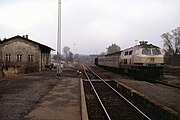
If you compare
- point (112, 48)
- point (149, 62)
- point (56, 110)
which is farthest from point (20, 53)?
point (112, 48)

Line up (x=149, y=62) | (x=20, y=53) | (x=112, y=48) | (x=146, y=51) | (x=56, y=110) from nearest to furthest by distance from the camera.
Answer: (x=56, y=110) < (x=149, y=62) < (x=146, y=51) < (x=20, y=53) < (x=112, y=48)

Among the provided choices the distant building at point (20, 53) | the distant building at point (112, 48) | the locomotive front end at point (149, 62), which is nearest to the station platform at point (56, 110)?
the locomotive front end at point (149, 62)

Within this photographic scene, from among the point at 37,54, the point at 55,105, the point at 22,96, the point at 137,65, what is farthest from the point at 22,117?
the point at 37,54

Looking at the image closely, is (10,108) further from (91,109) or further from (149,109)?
(149,109)

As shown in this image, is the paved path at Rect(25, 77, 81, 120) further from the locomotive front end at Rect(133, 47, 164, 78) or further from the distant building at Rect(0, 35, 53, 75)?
the distant building at Rect(0, 35, 53, 75)

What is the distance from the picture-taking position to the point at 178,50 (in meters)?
83.6

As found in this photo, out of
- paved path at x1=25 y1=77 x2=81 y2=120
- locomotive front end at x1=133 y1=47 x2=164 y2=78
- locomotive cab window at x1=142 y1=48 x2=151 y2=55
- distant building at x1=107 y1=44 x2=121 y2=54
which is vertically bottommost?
paved path at x1=25 y1=77 x2=81 y2=120

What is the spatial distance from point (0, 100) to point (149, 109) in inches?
257

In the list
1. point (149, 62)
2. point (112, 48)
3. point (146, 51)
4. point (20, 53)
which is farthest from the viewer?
point (112, 48)

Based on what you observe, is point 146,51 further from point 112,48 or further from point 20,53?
point 112,48

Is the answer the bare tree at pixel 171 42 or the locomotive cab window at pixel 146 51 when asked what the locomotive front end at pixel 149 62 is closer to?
the locomotive cab window at pixel 146 51

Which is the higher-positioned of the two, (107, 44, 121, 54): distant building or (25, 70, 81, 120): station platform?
(107, 44, 121, 54): distant building

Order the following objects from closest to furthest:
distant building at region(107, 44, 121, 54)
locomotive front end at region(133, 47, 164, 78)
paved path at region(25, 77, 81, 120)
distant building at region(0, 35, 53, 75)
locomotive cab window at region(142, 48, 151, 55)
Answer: paved path at region(25, 77, 81, 120)
locomotive front end at region(133, 47, 164, 78)
locomotive cab window at region(142, 48, 151, 55)
distant building at region(0, 35, 53, 75)
distant building at region(107, 44, 121, 54)

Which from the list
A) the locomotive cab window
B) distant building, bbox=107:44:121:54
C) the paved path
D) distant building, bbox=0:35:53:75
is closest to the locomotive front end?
the locomotive cab window
